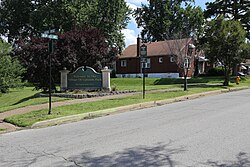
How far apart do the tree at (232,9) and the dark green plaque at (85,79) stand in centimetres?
2862

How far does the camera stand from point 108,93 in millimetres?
19688

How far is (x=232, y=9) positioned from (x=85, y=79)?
3097cm

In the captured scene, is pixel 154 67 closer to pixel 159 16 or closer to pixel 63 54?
pixel 159 16

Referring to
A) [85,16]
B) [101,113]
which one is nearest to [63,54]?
[101,113]

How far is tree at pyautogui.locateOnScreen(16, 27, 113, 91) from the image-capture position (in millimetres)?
20109

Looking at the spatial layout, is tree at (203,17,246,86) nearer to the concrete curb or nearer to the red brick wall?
the concrete curb

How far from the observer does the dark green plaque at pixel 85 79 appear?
20.7 meters

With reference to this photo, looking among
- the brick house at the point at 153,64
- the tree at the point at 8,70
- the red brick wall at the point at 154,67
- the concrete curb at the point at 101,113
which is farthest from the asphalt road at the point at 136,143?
the red brick wall at the point at 154,67

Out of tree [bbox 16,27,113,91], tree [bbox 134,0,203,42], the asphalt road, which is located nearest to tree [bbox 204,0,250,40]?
tree [bbox 134,0,203,42]

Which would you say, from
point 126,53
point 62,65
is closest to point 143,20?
point 126,53

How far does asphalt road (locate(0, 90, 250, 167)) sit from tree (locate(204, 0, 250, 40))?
119 feet

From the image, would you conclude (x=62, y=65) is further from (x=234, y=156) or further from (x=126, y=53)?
(x=126, y=53)

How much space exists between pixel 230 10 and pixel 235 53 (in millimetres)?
18663

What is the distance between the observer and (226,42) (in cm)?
2794
